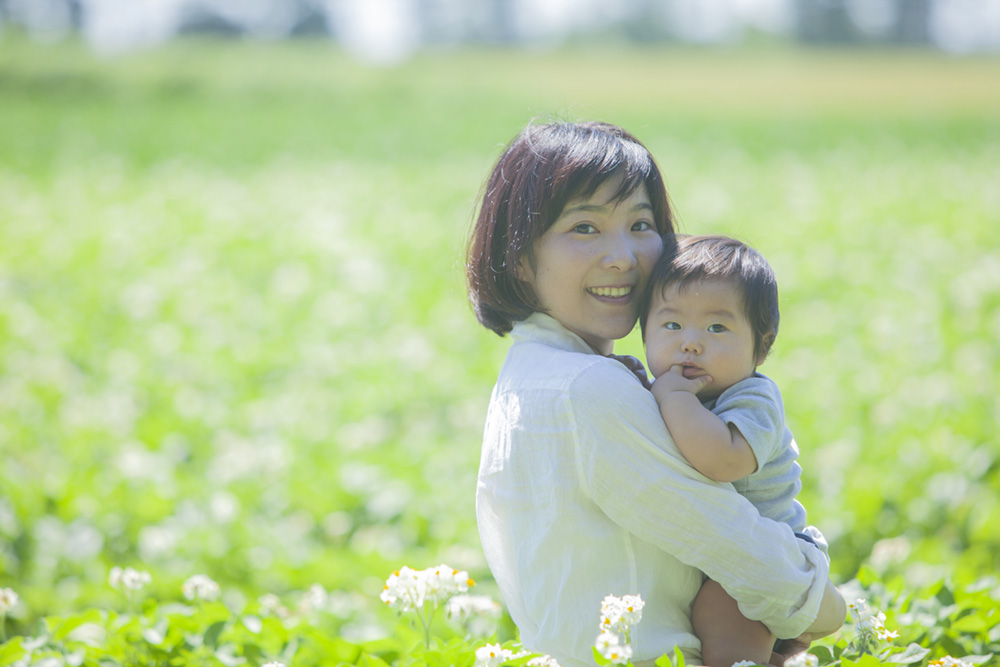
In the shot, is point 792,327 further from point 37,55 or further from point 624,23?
point 624,23

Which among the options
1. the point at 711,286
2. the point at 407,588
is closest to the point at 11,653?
the point at 407,588

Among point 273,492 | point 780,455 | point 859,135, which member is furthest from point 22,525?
point 859,135

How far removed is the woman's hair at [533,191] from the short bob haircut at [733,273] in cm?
14

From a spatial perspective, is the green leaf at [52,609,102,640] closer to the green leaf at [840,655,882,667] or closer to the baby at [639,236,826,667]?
the baby at [639,236,826,667]

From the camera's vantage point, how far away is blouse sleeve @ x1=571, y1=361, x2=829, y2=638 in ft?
5.58

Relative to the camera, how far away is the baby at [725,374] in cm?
176

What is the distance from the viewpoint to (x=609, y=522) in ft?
5.92

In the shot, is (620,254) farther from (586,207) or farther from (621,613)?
(621,613)

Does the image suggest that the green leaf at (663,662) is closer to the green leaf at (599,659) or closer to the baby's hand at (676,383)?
the green leaf at (599,659)

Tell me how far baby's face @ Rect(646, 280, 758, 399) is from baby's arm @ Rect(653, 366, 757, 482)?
4.1 inches

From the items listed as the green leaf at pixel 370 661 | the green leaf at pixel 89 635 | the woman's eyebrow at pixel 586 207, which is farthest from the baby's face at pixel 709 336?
the green leaf at pixel 89 635

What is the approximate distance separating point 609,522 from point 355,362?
4513 millimetres

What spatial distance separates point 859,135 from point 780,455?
18.0 m

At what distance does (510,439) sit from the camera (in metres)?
1.85
